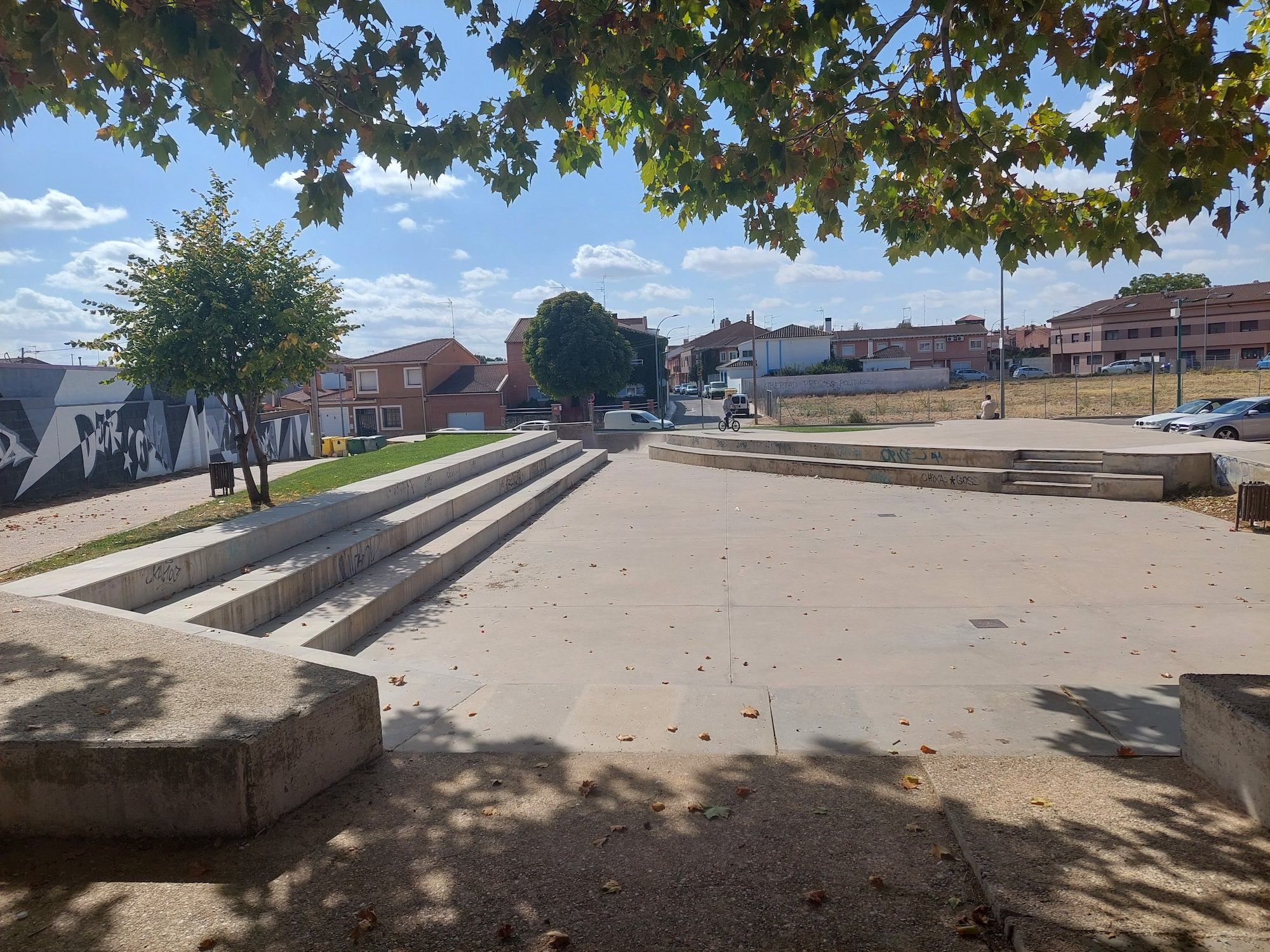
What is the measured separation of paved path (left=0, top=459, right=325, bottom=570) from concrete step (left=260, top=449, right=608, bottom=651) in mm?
3318

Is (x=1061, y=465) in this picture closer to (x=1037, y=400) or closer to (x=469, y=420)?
(x=1037, y=400)

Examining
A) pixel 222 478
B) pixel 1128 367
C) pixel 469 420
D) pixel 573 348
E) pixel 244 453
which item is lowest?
pixel 222 478

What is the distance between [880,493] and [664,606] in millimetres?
10120

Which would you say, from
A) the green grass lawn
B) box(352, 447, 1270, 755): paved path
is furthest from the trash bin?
box(352, 447, 1270, 755): paved path

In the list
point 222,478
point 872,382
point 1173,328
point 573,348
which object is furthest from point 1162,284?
point 222,478

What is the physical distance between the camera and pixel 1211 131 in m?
5.01

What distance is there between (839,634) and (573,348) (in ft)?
158

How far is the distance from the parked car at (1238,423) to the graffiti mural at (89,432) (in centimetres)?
2574

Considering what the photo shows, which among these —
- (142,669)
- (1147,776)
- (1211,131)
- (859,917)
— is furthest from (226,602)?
(1211,131)

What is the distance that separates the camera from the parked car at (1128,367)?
66062 mm

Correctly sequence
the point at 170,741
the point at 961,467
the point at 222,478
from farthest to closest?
the point at 961,467 < the point at 222,478 < the point at 170,741

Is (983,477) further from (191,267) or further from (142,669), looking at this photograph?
(142,669)

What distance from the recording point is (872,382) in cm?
6631

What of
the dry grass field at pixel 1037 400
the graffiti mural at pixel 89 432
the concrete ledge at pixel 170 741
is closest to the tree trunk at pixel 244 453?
the graffiti mural at pixel 89 432
